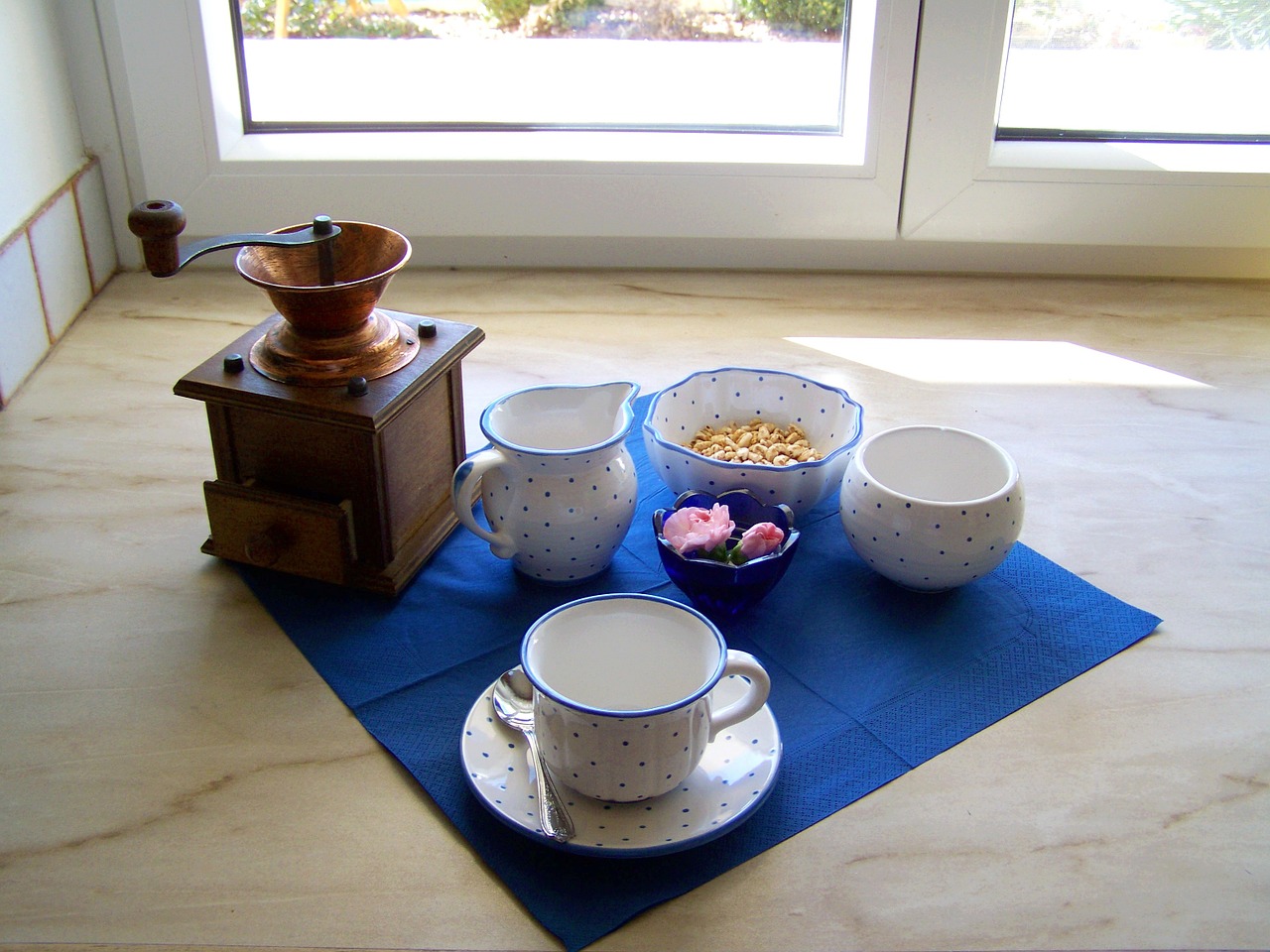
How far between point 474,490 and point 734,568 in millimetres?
191

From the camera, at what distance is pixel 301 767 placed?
69 centimetres

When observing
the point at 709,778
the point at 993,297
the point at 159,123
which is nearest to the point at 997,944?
the point at 709,778

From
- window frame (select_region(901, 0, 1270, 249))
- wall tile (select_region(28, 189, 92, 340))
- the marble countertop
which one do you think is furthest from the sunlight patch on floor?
wall tile (select_region(28, 189, 92, 340))

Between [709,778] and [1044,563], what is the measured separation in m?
0.34

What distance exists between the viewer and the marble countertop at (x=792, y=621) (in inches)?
23.6

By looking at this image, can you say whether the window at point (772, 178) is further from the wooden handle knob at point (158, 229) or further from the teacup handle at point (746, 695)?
the teacup handle at point (746, 695)

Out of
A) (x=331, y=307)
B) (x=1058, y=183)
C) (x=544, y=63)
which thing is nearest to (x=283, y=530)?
(x=331, y=307)

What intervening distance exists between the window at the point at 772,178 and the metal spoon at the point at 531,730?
2.25 feet

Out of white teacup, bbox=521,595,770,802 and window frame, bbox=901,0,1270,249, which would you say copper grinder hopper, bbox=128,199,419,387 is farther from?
window frame, bbox=901,0,1270,249

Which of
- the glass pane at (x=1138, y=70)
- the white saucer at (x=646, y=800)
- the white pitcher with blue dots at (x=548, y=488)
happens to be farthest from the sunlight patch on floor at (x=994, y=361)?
the white saucer at (x=646, y=800)

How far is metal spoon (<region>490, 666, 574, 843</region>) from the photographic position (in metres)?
0.63

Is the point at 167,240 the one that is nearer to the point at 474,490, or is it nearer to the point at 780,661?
the point at 474,490

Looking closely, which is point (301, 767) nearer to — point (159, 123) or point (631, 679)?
point (631, 679)

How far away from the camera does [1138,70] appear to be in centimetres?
129
